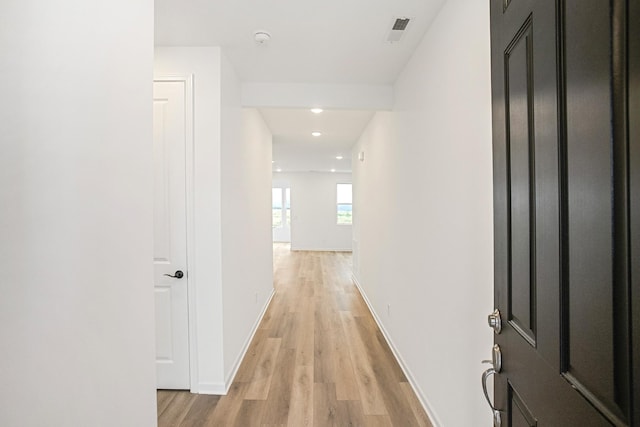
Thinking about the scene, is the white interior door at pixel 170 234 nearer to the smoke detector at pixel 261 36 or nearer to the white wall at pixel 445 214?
the smoke detector at pixel 261 36

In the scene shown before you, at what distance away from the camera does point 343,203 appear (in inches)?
411

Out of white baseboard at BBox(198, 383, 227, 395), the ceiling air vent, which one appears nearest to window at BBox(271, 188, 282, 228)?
white baseboard at BBox(198, 383, 227, 395)

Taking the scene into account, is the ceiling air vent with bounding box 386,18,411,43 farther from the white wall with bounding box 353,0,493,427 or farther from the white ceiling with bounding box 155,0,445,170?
the white wall with bounding box 353,0,493,427

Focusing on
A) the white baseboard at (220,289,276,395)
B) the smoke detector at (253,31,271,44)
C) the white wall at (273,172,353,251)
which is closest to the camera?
the smoke detector at (253,31,271,44)

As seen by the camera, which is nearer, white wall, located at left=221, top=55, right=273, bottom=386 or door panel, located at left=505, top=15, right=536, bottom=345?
door panel, located at left=505, top=15, right=536, bottom=345

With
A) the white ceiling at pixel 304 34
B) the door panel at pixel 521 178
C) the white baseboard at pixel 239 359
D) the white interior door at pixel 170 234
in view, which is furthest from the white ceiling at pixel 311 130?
the door panel at pixel 521 178

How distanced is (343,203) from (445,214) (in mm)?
8651

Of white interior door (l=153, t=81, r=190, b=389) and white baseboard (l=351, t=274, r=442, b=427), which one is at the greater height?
white interior door (l=153, t=81, r=190, b=389)

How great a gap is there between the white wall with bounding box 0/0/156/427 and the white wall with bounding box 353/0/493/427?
138cm

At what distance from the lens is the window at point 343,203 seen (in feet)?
34.0

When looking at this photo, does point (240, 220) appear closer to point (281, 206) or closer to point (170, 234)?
point (170, 234)

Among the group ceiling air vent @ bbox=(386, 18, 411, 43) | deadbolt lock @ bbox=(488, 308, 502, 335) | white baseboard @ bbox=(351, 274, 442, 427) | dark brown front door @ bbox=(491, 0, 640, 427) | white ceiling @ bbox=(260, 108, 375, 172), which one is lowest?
white baseboard @ bbox=(351, 274, 442, 427)

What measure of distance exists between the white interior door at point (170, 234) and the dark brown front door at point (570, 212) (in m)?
2.07

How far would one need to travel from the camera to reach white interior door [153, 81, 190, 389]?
225 cm
